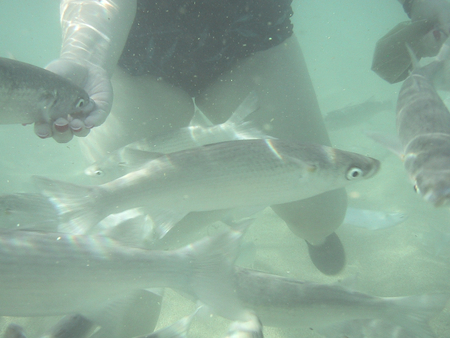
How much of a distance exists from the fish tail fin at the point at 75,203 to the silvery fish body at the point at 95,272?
8cm

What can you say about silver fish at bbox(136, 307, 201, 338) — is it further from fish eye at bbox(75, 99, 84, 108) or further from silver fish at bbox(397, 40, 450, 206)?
silver fish at bbox(397, 40, 450, 206)

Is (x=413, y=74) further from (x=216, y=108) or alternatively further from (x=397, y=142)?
(x=216, y=108)

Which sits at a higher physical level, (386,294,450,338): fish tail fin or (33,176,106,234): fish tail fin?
(33,176,106,234): fish tail fin

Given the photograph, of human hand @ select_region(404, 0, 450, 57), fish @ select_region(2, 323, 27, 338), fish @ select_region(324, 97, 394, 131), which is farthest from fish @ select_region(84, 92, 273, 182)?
fish @ select_region(324, 97, 394, 131)

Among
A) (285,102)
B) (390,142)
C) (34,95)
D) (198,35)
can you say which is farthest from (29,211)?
(390,142)

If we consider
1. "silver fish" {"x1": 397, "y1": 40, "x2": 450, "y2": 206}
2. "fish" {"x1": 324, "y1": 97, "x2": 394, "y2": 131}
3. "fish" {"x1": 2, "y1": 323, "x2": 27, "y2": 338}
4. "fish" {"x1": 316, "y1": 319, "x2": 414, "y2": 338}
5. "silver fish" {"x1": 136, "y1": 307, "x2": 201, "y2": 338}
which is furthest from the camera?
"fish" {"x1": 324, "y1": 97, "x2": 394, "y2": 131}

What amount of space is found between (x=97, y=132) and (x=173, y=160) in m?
1.81

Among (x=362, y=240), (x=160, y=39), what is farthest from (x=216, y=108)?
(x=362, y=240)

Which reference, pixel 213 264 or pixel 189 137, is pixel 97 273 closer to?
pixel 213 264

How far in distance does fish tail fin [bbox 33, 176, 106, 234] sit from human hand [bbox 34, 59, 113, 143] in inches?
13.5

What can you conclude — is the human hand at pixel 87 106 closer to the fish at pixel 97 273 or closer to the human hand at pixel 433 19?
the fish at pixel 97 273

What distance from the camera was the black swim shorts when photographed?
2475mm

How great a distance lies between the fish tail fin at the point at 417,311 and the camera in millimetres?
2016

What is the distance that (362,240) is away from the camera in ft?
14.1
